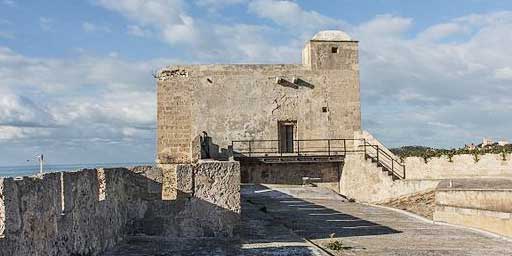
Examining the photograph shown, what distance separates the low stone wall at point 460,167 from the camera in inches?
797

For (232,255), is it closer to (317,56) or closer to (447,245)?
(447,245)

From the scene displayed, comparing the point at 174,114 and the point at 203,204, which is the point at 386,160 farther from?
the point at 203,204

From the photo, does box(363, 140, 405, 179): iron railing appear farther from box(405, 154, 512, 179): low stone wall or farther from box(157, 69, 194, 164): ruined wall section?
box(157, 69, 194, 164): ruined wall section

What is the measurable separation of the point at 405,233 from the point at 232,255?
13.8ft

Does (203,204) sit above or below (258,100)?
below

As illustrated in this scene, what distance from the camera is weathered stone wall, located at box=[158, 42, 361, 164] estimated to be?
83.8 ft

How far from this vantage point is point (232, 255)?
24.3ft

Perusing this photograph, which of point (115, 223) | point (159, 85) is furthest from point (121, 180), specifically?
point (159, 85)

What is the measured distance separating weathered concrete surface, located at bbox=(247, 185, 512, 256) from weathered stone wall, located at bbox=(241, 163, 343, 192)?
919cm

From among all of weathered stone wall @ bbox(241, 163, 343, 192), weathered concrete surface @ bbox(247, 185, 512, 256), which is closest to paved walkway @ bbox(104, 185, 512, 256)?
weathered concrete surface @ bbox(247, 185, 512, 256)

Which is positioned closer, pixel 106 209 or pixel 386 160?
pixel 106 209

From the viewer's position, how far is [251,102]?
2578 cm

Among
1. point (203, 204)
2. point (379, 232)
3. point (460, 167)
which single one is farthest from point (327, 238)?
point (460, 167)

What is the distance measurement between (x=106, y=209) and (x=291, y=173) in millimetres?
18033
